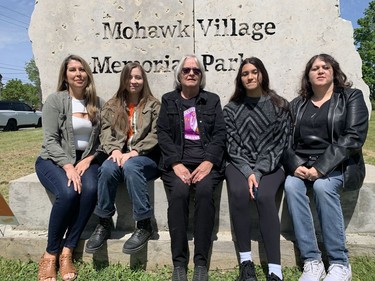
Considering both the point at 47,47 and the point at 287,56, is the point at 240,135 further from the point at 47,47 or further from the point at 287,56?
the point at 47,47

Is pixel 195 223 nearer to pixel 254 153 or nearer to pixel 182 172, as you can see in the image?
pixel 182 172

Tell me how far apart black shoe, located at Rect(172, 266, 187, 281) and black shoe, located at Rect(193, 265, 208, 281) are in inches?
3.1

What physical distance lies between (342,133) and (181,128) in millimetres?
1277

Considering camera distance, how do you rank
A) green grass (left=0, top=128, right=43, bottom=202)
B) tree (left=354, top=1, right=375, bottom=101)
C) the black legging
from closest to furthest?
the black legging
green grass (left=0, top=128, right=43, bottom=202)
tree (left=354, top=1, right=375, bottom=101)

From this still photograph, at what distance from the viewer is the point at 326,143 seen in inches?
117

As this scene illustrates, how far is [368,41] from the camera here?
3950 cm

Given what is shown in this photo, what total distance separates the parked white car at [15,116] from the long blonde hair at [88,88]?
616 inches

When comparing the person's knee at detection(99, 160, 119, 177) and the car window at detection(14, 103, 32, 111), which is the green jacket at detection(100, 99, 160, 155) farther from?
the car window at detection(14, 103, 32, 111)

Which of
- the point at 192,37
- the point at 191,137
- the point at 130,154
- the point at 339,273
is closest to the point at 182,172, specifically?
the point at 191,137

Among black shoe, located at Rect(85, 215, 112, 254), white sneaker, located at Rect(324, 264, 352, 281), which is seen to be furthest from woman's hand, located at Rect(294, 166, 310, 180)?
black shoe, located at Rect(85, 215, 112, 254)

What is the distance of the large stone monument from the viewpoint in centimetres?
388

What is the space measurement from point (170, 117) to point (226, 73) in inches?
44.3

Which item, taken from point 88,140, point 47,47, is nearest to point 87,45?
point 47,47

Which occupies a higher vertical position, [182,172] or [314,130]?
[314,130]
